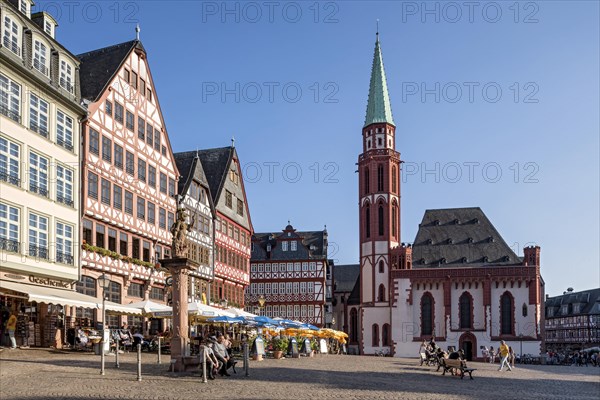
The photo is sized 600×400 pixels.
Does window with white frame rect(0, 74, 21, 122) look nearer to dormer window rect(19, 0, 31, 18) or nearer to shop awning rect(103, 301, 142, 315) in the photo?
dormer window rect(19, 0, 31, 18)

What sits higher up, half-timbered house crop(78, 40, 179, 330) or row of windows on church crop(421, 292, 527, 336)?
half-timbered house crop(78, 40, 179, 330)

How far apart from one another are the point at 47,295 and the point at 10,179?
5.04m

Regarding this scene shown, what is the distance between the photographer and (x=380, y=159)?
8862 centimetres

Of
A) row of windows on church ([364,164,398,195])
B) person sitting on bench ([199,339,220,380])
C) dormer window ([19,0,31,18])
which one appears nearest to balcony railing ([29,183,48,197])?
dormer window ([19,0,31,18])

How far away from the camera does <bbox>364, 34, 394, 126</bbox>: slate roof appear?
299 feet

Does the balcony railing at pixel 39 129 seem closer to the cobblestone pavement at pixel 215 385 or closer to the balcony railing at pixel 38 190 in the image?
the balcony railing at pixel 38 190

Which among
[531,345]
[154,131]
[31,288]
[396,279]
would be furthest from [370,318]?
[31,288]

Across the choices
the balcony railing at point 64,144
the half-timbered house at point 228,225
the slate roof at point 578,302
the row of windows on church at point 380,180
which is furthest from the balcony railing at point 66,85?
the slate roof at point 578,302

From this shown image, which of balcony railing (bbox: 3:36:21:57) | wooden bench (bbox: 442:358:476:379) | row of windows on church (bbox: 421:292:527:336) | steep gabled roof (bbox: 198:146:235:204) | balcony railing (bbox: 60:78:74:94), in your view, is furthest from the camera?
row of windows on church (bbox: 421:292:527:336)

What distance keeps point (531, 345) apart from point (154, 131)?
45475 millimetres

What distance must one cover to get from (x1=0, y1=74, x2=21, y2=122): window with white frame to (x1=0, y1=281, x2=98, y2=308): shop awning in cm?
673

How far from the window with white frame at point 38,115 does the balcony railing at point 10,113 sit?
105 centimetres

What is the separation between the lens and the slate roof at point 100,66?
1607 inches

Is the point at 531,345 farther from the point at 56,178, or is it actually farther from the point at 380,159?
the point at 56,178
